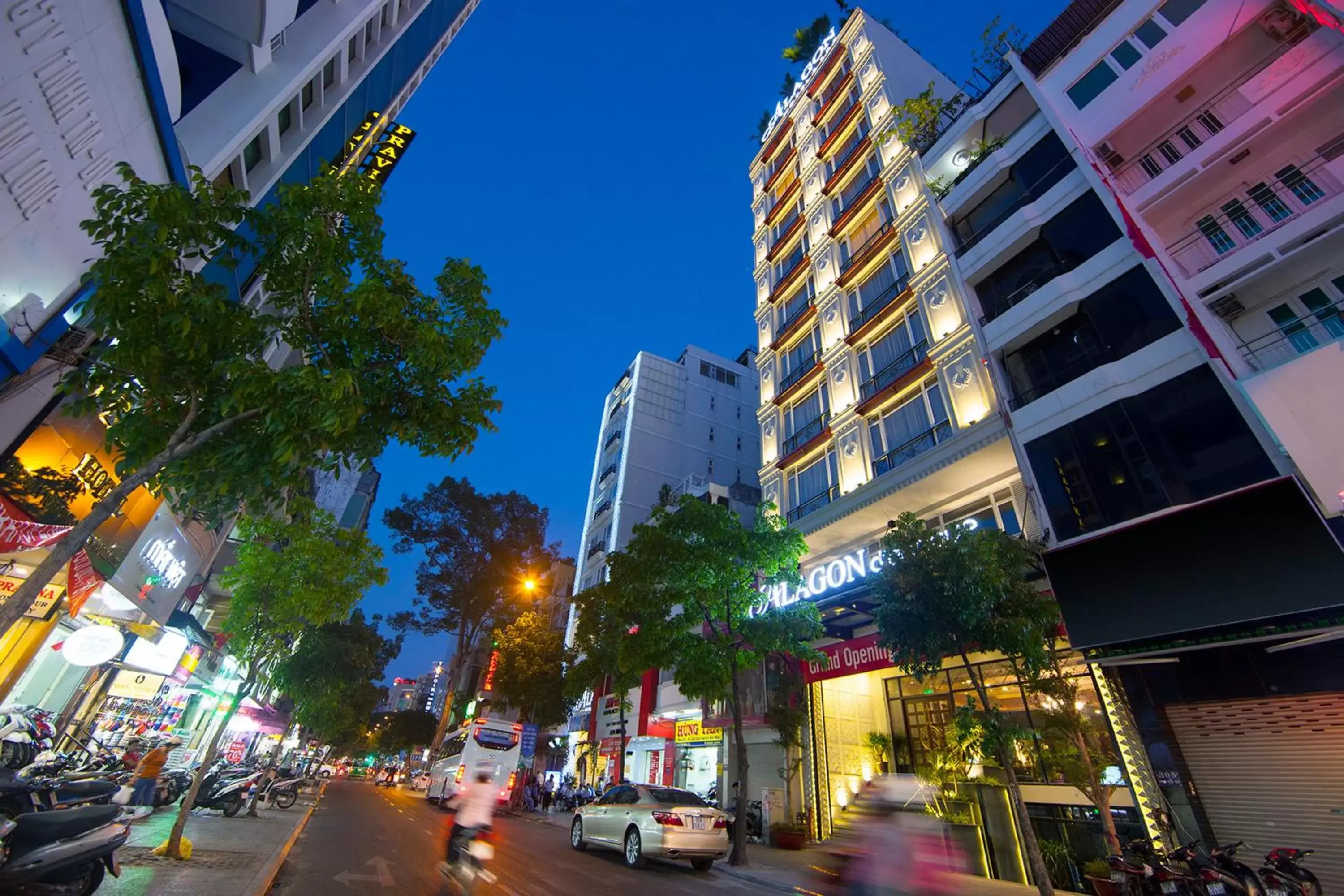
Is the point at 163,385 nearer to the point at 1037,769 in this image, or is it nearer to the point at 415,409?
the point at 415,409

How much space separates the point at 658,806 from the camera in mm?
10984

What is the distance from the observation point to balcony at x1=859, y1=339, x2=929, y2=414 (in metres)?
17.0

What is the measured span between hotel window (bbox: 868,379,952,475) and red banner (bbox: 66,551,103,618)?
18350 millimetres

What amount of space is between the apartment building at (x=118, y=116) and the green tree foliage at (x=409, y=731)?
6893 centimetres

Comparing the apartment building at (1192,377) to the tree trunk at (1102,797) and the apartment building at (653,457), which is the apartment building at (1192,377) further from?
the apartment building at (653,457)

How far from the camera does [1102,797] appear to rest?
970 cm

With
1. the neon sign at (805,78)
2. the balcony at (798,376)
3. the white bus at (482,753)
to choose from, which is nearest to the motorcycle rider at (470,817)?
the white bus at (482,753)

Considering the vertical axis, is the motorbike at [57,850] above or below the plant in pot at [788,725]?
below

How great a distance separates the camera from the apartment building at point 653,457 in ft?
105

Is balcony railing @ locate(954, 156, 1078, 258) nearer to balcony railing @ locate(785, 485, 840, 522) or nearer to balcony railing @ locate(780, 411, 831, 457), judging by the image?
balcony railing @ locate(780, 411, 831, 457)

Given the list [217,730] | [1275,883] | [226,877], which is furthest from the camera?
[217,730]

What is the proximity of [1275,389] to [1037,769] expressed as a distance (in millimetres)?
8481

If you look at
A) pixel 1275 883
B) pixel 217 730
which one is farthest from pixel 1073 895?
pixel 217 730

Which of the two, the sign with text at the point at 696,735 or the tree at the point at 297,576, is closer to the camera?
the tree at the point at 297,576
